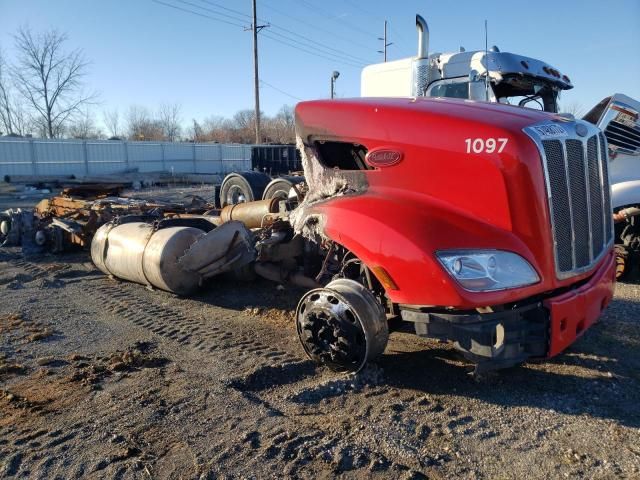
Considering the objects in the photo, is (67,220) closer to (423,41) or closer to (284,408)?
(423,41)

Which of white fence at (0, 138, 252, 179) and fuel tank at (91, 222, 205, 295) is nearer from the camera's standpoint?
fuel tank at (91, 222, 205, 295)

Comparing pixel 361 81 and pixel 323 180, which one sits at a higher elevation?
pixel 361 81

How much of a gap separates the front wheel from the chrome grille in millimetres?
1233

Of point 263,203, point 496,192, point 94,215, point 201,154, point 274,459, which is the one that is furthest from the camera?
point 201,154

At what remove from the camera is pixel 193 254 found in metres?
5.53

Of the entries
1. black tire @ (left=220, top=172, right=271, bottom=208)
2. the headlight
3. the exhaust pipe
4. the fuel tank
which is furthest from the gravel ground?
the exhaust pipe

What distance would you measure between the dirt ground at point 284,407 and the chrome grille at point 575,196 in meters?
0.92

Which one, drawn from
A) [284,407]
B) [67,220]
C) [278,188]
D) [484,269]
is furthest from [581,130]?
[67,220]

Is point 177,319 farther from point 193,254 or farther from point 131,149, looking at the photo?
point 131,149

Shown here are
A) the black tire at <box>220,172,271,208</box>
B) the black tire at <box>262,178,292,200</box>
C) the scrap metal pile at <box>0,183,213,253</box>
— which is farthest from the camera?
the scrap metal pile at <box>0,183,213,253</box>

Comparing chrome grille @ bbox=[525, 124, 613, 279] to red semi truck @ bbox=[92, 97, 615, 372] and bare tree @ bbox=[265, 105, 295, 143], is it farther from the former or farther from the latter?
bare tree @ bbox=[265, 105, 295, 143]

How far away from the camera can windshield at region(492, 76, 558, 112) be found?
22.3 ft

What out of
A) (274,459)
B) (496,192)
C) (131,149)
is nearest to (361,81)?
(496,192)

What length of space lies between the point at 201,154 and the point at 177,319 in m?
33.4
